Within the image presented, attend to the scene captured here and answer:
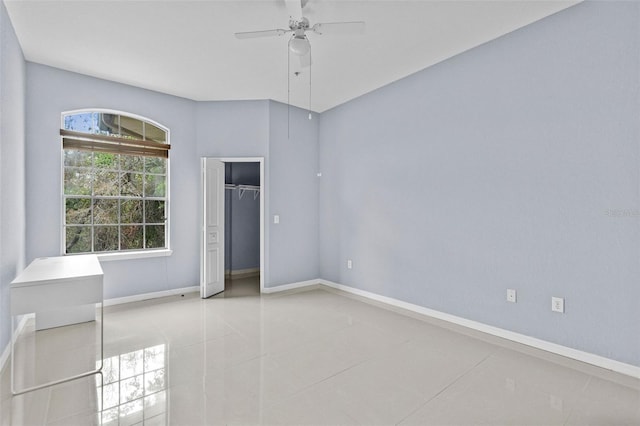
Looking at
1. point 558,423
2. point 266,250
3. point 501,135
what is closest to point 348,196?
point 266,250

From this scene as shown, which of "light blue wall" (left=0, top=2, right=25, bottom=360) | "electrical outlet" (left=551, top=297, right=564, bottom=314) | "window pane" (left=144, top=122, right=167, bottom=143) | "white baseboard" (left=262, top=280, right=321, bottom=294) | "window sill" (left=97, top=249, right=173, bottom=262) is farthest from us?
"white baseboard" (left=262, top=280, right=321, bottom=294)

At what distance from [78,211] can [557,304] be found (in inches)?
209

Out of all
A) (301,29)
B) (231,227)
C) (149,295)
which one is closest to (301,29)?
(301,29)

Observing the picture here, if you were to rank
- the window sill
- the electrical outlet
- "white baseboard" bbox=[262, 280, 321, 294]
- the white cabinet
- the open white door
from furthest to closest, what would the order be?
1. "white baseboard" bbox=[262, 280, 321, 294]
2. the open white door
3. the window sill
4. the electrical outlet
5. the white cabinet

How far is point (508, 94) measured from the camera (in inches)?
119

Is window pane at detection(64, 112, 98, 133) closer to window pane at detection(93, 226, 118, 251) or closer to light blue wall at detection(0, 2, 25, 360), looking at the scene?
light blue wall at detection(0, 2, 25, 360)

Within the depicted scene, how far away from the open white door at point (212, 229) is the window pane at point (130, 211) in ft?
2.84

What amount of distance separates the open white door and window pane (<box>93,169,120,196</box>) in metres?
1.11

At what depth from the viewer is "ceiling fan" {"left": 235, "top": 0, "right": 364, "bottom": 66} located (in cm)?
247

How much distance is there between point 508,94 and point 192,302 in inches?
176

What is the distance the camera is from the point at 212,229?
4.70 meters

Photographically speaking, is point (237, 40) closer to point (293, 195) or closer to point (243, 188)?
point (293, 195)

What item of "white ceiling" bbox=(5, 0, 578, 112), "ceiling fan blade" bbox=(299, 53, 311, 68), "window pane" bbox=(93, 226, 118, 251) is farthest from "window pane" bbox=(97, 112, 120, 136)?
"ceiling fan blade" bbox=(299, 53, 311, 68)

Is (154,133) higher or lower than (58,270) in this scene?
higher
